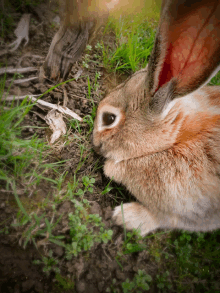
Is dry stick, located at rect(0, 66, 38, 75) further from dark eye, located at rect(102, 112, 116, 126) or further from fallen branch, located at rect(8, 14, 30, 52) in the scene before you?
dark eye, located at rect(102, 112, 116, 126)

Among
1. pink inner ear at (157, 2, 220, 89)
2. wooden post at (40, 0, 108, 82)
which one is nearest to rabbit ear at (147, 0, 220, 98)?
pink inner ear at (157, 2, 220, 89)

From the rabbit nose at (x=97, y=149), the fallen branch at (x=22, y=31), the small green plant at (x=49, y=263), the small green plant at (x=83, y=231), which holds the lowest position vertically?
the small green plant at (x=49, y=263)

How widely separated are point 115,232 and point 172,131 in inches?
48.1

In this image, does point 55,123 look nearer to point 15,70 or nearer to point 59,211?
point 15,70

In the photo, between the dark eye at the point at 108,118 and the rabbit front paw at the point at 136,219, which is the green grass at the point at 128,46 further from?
the rabbit front paw at the point at 136,219

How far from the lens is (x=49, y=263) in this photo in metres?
1.65

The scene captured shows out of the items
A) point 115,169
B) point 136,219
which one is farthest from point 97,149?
point 136,219

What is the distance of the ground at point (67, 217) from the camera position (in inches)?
62.7

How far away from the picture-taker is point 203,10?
1.20 m

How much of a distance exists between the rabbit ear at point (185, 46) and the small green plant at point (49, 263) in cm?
159

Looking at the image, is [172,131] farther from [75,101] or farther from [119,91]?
[75,101]

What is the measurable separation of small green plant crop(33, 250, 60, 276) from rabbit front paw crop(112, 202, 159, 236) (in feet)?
2.58

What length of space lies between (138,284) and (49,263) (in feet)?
2.73

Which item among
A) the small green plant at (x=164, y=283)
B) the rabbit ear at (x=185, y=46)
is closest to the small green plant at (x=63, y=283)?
the small green plant at (x=164, y=283)
